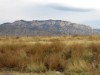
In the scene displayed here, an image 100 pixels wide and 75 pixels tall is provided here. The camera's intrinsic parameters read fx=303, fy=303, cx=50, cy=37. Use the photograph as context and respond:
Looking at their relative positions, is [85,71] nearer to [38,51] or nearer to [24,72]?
[24,72]

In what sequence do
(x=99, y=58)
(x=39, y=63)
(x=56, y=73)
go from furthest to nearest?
(x=99, y=58) < (x=39, y=63) < (x=56, y=73)

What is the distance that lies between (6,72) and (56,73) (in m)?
2.39

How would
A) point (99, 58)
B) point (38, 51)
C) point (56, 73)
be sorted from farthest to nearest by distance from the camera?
1. point (38, 51)
2. point (99, 58)
3. point (56, 73)

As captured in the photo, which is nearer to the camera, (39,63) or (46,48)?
(39,63)

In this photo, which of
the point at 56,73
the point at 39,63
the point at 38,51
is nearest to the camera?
the point at 56,73

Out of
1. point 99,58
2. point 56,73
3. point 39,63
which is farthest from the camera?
point 99,58

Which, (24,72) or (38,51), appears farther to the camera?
(38,51)

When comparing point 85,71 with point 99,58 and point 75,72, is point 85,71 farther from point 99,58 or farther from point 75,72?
point 99,58

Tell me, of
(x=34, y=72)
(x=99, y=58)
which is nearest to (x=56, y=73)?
(x=34, y=72)

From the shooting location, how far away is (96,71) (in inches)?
529

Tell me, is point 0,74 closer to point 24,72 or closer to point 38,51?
point 24,72

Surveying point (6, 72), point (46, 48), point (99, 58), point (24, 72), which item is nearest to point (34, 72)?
point (24, 72)

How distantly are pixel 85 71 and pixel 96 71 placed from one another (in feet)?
1.59

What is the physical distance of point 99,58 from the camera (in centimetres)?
1591
